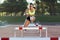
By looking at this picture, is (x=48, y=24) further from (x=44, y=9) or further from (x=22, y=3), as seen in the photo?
(x=22, y=3)

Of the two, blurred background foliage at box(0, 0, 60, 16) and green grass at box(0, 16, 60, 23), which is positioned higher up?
blurred background foliage at box(0, 0, 60, 16)

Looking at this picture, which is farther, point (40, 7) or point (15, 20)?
point (40, 7)

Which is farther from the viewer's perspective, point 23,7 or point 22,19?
point 23,7

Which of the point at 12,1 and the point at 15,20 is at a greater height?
the point at 12,1

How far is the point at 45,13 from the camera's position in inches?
733

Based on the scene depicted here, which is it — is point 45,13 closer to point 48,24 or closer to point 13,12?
point 48,24

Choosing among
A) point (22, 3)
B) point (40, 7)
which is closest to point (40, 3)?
point (40, 7)

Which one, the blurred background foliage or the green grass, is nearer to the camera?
the green grass

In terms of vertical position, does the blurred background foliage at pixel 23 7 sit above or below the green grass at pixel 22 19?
above

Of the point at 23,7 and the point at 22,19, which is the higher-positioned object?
the point at 23,7

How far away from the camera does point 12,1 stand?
1900 cm

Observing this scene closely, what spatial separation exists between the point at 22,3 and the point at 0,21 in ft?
8.19

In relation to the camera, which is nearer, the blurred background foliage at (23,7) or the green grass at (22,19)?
the green grass at (22,19)

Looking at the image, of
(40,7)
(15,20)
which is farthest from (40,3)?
(15,20)
